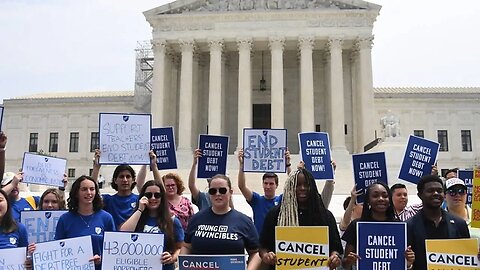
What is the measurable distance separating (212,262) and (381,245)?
1981mm

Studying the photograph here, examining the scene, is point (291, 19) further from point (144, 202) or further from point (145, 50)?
point (144, 202)

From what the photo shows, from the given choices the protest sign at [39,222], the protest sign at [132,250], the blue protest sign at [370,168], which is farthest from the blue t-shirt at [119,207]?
the blue protest sign at [370,168]

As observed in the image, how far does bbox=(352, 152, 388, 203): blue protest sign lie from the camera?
944 centimetres

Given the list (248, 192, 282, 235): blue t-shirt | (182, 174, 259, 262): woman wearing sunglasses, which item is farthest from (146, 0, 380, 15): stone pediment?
(182, 174, 259, 262): woman wearing sunglasses

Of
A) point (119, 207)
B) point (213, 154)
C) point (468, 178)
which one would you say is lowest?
point (119, 207)

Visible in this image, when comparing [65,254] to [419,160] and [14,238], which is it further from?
[419,160]

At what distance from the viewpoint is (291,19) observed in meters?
43.5

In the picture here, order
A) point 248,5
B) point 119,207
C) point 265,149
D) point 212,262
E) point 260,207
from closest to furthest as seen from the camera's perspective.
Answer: point 212,262 < point 119,207 < point 260,207 < point 265,149 < point 248,5

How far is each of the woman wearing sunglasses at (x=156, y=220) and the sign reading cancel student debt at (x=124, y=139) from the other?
315 cm

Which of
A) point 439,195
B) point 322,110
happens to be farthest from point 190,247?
point 322,110

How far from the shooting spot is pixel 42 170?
9.95m

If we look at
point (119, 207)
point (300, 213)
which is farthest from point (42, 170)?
point (300, 213)

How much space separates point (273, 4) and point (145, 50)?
1867 centimetres

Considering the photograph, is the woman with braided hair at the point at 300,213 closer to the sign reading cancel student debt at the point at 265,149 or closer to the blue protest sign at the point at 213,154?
the sign reading cancel student debt at the point at 265,149
